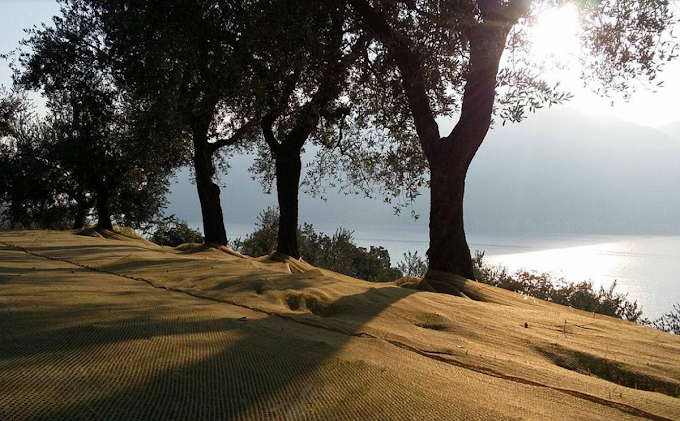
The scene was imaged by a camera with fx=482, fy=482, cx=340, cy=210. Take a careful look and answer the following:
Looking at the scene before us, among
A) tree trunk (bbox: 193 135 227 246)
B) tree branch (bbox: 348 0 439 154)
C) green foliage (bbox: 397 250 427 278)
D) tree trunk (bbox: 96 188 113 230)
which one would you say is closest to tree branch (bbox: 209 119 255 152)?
tree trunk (bbox: 193 135 227 246)

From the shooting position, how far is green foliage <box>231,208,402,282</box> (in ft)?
82.6

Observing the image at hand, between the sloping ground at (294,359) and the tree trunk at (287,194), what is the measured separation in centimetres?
920

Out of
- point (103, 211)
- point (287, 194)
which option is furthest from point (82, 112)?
point (287, 194)

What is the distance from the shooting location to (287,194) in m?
14.8

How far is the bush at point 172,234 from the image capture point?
26469 millimetres

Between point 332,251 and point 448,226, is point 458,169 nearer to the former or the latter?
point 448,226

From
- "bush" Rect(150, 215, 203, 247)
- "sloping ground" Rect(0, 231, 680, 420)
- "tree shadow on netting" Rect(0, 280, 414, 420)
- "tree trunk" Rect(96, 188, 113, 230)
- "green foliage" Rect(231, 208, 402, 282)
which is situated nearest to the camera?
"tree shadow on netting" Rect(0, 280, 414, 420)

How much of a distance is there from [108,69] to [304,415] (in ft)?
64.2

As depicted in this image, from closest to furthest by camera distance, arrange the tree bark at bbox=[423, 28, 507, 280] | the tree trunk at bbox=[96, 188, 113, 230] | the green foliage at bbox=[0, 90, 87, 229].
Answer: the tree bark at bbox=[423, 28, 507, 280]
the tree trunk at bbox=[96, 188, 113, 230]
the green foliage at bbox=[0, 90, 87, 229]

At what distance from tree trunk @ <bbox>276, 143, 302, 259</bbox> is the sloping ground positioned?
30.2ft

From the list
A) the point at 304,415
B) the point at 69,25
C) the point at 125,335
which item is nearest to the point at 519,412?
the point at 304,415

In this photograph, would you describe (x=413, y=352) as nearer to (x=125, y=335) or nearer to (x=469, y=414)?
(x=469, y=414)

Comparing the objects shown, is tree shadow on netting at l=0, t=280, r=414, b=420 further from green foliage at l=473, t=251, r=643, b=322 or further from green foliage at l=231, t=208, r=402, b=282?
green foliage at l=231, t=208, r=402, b=282

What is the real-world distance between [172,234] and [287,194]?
48.5ft
